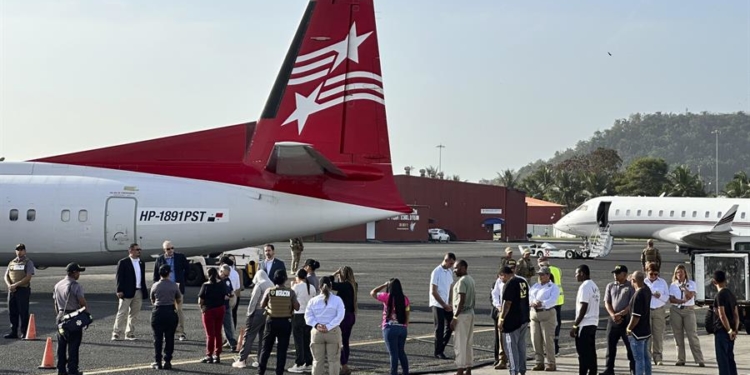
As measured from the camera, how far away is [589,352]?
15.7 meters

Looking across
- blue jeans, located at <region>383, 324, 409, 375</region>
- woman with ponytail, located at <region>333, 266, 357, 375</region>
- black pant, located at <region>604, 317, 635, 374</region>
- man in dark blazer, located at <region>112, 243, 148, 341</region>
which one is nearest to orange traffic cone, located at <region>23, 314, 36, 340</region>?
man in dark blazer, located at <region>112, 243, 148, 341</region>

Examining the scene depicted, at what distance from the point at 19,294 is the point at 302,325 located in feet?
23.4

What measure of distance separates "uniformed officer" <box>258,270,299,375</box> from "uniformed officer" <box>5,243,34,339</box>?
274 inches

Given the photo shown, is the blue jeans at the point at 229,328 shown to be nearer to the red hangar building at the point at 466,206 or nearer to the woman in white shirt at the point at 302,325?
the woman in white shirt at the point at 302,325

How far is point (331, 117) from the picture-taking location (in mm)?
26891

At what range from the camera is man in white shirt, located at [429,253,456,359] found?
1825cm

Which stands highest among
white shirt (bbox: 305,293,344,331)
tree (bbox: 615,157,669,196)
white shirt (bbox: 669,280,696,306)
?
tree (bbox: 615,157,669,196)

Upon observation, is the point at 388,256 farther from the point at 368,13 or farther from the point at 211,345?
the point at 211,345

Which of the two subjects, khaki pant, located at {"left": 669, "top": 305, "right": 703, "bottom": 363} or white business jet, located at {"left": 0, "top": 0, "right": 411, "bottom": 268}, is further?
white business jet, located at {"left": 0, "top": 0, "right": 411, "bottom": 268}

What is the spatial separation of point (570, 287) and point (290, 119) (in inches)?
499

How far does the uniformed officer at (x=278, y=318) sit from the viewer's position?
50.4 feet

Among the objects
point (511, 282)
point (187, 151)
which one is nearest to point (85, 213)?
point (187, 151)

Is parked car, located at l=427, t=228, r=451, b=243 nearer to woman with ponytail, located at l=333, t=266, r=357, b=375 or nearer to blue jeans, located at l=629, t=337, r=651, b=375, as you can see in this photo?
woman with ponytail, located at l=333, t=266, r=357, b=375

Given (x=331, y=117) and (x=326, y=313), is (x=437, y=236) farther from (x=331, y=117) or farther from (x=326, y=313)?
(x=326, y=313)
